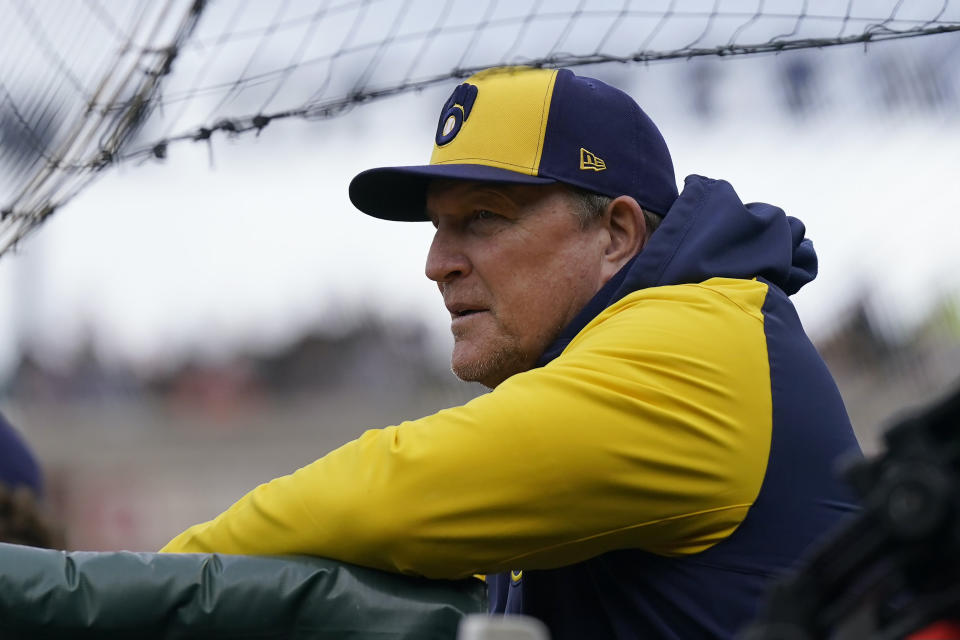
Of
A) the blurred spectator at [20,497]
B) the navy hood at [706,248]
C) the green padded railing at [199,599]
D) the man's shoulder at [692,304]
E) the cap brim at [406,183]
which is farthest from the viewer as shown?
the blurred spectator at [20,497]

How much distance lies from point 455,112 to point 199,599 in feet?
3.52

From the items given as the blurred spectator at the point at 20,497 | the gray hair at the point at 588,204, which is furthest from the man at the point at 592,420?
the blurred spectator at the point at 20,497

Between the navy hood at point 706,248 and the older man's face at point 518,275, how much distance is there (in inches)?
3.4

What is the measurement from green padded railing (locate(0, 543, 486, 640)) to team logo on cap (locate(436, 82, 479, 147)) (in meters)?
0.92

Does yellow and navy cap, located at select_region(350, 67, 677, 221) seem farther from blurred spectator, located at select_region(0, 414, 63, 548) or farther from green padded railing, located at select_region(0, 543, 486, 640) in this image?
blurred spectator, located at select_region(0, 414, 63, 548)

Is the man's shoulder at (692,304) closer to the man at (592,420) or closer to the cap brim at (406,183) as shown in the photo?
the man at (592,420)

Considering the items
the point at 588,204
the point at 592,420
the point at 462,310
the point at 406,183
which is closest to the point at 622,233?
the point at 588,204

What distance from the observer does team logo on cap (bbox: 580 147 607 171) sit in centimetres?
208

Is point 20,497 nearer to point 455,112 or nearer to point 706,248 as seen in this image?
point 455,112

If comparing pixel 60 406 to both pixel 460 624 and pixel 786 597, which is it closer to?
pixel 460 624

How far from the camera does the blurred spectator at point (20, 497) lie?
2.82 metres

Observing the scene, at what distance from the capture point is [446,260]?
7.02 feet

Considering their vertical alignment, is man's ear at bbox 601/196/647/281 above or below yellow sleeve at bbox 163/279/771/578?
above

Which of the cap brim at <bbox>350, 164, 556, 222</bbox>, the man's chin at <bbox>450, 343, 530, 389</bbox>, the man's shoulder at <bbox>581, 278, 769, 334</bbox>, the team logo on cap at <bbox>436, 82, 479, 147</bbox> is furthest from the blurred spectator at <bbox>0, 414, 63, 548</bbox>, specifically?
the man's shoulder at <bbox>581, 278, 769, 334</bbox>
